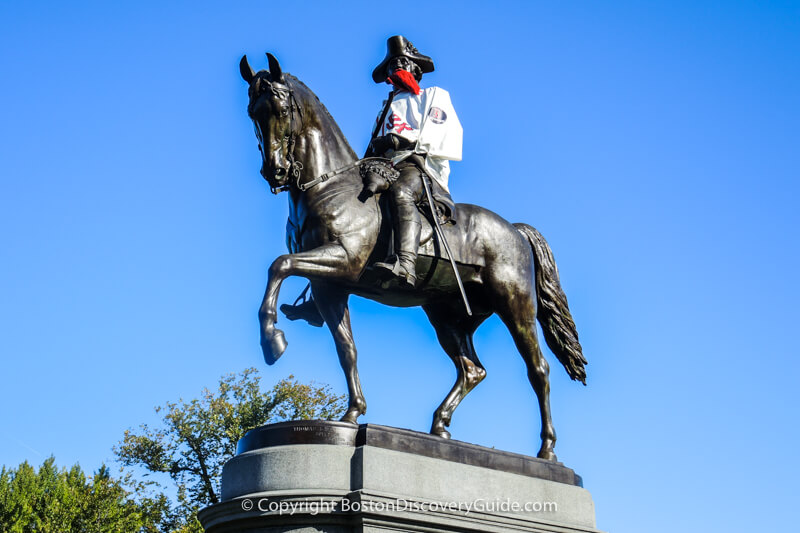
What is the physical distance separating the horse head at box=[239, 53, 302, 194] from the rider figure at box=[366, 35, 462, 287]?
106 cm

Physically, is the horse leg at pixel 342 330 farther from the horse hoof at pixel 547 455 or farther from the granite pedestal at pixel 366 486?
the horse hoof at pixel 547 455

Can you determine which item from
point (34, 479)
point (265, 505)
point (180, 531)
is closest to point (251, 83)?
point (265, 505)

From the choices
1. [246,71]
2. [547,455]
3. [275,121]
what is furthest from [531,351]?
[246,71]

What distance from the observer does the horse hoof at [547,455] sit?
841cm

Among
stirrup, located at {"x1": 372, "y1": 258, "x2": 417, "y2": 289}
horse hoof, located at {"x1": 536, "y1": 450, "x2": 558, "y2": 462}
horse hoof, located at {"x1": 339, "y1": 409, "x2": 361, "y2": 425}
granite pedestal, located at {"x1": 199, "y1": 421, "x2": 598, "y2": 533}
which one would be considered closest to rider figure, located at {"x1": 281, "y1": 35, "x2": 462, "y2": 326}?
stirrup, located at {"x1": 372, "y1": 258, "x2": 417, "y2": 289}

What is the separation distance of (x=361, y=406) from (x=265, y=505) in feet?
5.48

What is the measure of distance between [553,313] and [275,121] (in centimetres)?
374

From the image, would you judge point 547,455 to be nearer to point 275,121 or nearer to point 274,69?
point 275,121

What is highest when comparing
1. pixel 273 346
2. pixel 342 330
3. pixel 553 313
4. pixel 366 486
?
pixel 553 313

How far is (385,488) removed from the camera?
6.48 metres

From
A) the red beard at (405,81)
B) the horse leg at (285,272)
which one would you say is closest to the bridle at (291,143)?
the horse leg at (285,272)

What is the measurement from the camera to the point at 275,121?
7.98 m

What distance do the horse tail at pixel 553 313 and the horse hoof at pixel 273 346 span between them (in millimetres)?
3626

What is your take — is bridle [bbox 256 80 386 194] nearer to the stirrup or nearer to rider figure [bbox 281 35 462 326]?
rider figure [bbox 281 35 462 326]
